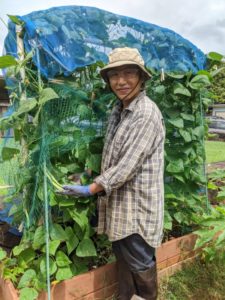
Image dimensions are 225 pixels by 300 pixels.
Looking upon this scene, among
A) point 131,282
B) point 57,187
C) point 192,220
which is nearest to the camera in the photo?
point 57,187

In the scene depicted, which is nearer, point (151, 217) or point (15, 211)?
point (151, 217)

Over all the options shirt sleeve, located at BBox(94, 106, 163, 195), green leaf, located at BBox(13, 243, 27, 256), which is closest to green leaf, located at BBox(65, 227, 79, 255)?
green leaf, located at BBox(13, 243, 27, 256)

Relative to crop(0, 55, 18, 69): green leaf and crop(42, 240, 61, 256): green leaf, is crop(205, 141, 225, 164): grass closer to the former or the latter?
crop(42, 240, 61, 256): green leaf

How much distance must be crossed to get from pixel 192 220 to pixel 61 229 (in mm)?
1385

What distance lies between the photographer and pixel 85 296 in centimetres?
214

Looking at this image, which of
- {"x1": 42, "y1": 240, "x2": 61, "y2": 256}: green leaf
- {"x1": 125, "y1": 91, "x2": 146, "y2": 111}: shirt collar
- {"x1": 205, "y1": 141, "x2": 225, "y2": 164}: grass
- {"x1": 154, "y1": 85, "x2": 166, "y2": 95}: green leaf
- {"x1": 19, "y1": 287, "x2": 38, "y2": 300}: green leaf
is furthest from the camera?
{"x1": 205, "y1": 141, "x2": 225, "y2": 164}: grass

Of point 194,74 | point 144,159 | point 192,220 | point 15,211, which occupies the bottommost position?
point 192,220

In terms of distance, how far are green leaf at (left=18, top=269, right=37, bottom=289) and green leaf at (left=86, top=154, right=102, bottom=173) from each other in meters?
0.80

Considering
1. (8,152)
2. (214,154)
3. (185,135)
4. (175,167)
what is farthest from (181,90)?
(214,154)

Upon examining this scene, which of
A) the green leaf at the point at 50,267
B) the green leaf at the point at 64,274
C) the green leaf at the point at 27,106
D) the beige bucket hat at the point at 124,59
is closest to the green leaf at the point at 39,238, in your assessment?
the green leaf at the point at 50,267

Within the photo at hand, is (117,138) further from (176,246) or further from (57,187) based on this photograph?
(176,246)

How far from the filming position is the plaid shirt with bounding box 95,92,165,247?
1692 mm

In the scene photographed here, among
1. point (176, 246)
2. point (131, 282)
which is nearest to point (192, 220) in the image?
point (176, 246)

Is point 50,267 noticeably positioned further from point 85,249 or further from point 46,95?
point 46,95
